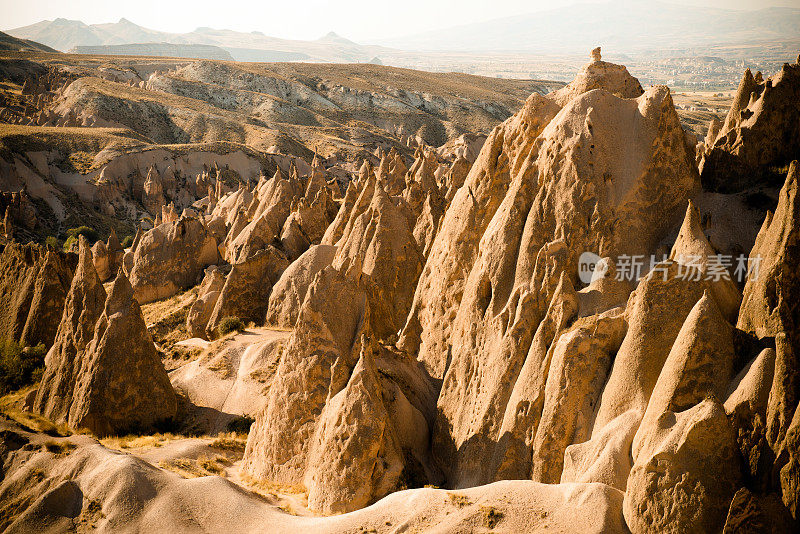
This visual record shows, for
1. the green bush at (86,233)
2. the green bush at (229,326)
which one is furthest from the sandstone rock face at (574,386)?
the green bush at (86,233)

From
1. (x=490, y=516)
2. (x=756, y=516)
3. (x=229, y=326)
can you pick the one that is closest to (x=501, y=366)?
(x=490, y=516)

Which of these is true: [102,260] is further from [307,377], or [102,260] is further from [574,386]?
[574,386]

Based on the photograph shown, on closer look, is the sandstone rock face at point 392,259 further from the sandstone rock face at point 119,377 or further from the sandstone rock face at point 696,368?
the sandstone rock face at point 696,368

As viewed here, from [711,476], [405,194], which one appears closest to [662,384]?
[711,476]

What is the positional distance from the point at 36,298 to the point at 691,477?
23261mm

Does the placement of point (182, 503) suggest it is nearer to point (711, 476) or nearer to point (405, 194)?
point (711, 476)

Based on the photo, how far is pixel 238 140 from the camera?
319ft

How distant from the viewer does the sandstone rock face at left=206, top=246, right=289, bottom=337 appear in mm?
25625

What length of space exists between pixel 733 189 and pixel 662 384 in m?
5.92

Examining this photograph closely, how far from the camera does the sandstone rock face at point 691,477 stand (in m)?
7.84

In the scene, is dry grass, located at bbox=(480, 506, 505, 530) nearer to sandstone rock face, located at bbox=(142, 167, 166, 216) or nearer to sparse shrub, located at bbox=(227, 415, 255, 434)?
sparse shrub, located at bbox=(227, 415, 255, 434)

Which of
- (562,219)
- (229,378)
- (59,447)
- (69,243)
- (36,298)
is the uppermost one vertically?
(562,219)

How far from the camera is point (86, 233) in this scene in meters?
55.1

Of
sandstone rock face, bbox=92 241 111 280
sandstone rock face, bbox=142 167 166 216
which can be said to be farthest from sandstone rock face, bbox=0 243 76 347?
sandstone rock face, bbox=142 167 166 216
